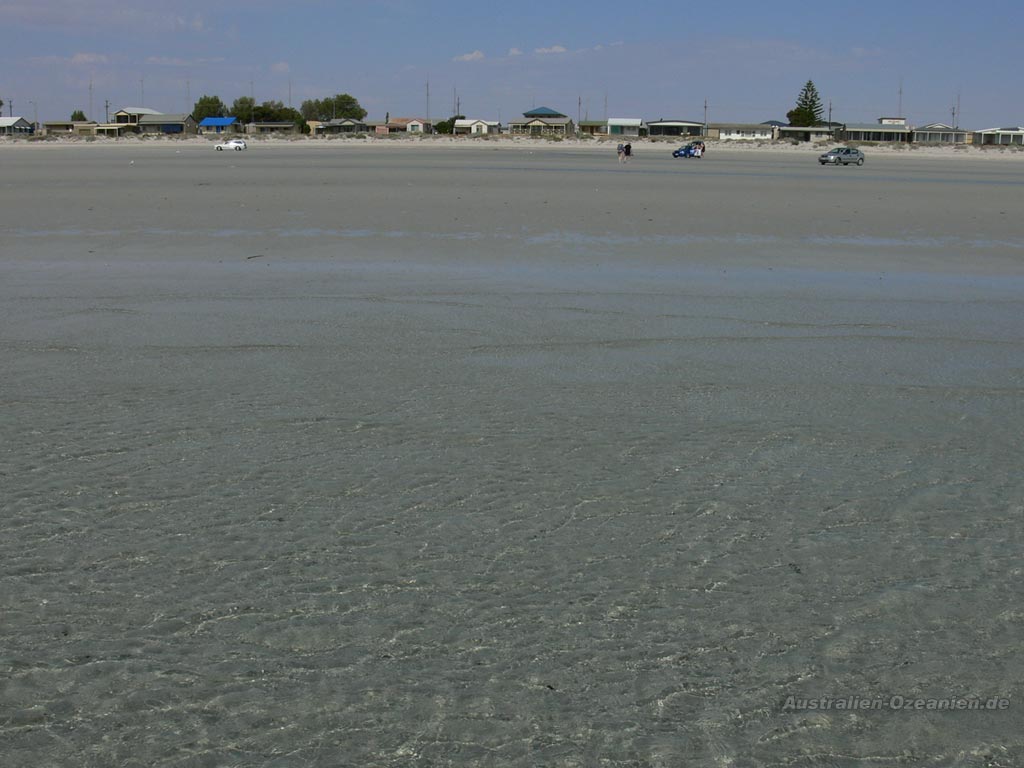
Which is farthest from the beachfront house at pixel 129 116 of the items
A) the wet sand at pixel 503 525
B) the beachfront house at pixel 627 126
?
the wet sand at pixel 503 525

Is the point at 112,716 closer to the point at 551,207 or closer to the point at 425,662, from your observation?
the point at 425,662

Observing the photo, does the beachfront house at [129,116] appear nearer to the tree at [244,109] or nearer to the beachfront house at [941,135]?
the tree at [244,109]

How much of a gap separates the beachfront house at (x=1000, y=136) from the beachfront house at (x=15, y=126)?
139923mm

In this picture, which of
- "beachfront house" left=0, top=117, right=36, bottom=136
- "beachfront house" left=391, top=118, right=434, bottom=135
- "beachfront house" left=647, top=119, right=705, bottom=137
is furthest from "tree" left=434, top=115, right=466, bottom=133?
"beachfront house" left=0, top=117, right=36, bottom=136

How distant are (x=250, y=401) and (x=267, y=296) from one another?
3.71 metres

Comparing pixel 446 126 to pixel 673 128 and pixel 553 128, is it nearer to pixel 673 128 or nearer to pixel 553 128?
pixel 553 128

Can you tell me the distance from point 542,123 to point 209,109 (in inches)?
2241

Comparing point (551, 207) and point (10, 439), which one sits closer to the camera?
point (10, 439)

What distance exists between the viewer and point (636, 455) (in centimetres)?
513

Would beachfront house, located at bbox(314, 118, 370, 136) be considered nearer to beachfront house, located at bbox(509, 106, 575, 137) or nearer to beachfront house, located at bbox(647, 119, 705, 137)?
beachfront house, located at bbox(509, 106, 575, 137)

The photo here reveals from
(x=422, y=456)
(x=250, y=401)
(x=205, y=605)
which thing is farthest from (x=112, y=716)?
(x=250, y=401)

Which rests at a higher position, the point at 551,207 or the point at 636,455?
the point at 551,207

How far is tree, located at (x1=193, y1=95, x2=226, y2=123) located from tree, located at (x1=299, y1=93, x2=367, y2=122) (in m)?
15.5

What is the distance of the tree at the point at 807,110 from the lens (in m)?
167
